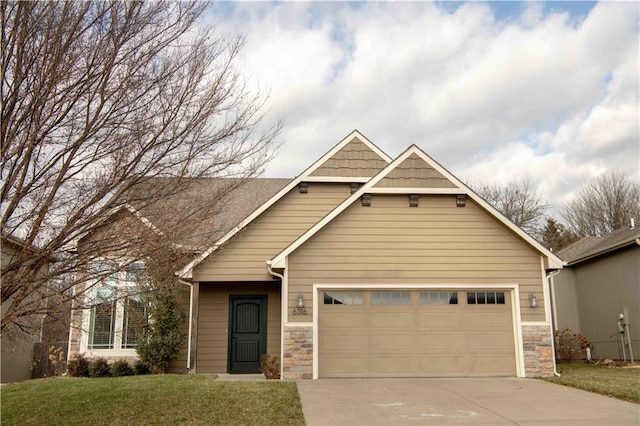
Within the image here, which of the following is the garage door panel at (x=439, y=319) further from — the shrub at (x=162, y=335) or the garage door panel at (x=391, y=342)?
the shrub at (x=162, y=335)

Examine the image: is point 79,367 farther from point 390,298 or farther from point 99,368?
point 390,298

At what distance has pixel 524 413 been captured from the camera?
8.33m

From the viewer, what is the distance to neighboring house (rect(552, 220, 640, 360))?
16.6 metres

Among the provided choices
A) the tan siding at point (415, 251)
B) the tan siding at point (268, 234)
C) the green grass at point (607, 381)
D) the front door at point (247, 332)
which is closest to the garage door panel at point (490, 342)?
the tan siding at point (415, 251)

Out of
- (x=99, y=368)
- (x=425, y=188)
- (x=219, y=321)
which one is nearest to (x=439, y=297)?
(x=425, y=188)

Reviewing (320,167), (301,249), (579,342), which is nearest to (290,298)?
(301,249)

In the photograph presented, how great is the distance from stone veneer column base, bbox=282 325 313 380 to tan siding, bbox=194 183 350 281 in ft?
7.31

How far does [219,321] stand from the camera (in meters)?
14.8

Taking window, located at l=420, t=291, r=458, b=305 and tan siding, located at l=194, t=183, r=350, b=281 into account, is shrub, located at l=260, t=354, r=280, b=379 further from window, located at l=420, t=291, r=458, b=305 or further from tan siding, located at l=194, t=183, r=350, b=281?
window, located at l=420, t=291, r=458, b=305

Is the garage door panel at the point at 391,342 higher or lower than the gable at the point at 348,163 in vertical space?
lower

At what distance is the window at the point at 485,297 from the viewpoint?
12836 millimetres

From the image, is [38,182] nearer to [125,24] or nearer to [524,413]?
[125,24]

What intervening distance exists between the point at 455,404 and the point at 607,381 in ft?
14.2

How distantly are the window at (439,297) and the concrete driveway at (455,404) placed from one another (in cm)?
183
